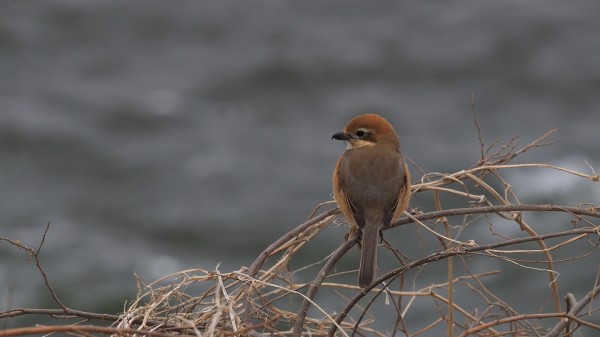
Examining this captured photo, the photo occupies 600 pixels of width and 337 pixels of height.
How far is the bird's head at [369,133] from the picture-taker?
5.33m

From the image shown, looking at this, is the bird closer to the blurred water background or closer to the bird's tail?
the bird's tail

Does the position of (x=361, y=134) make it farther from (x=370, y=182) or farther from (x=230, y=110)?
(x=230, y=110)

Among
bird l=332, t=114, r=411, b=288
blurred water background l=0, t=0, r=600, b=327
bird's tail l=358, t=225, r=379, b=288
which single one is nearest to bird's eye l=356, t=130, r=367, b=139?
bird l=332, t=114, r=411, b=288

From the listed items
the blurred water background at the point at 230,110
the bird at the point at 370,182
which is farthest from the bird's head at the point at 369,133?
the blurred water background at the point at 230,110

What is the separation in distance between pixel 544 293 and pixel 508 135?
204cm

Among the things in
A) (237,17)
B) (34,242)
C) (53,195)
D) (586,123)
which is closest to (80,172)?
(53,195)

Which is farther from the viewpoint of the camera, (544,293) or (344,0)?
(344,0)

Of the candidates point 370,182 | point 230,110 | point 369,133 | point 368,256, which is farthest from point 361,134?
point 230,110

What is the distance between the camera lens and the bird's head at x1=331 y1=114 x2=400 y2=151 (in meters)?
5.33

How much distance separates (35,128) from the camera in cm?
1088

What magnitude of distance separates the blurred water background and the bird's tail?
16.0ft

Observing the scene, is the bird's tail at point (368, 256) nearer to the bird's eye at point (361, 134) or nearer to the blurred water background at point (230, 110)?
the bird's eye at point (361, 134)

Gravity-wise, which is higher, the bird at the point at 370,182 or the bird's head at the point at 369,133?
the bird's head at the point at 369,133

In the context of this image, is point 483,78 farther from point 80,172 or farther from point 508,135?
point 80,172
